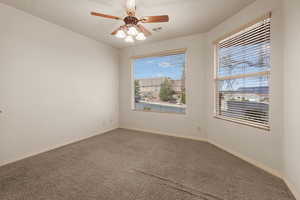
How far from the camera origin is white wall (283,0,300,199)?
4.95ft

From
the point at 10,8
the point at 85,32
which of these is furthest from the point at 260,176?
the point at 10,8

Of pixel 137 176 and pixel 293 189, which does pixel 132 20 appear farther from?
pixel 293 189

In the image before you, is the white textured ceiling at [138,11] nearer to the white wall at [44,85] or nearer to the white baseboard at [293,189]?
the white wall at [44,85]

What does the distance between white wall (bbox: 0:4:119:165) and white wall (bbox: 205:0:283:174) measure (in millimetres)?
3334

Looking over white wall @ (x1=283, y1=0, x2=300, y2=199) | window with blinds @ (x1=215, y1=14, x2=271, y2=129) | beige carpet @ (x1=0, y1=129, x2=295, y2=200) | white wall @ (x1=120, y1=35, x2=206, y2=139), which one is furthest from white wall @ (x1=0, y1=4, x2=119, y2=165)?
white wall @ (x1=283, y1=0, x2=300, y2=199)

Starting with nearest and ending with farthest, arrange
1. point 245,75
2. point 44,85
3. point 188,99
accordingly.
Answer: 1. point 245,75
2. point 44,85
3. point 188,99

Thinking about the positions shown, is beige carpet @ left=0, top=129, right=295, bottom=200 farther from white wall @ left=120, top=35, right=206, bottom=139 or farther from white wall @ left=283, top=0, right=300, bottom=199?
white wall @ left=120, top=35, right=206, bottom=139

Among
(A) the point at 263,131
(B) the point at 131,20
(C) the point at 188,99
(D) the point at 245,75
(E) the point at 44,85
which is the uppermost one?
(B) the point at 131,20

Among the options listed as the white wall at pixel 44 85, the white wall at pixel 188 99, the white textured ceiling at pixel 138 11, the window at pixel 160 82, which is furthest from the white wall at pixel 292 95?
the white wall at pixel 44 85

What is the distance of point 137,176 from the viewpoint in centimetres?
190

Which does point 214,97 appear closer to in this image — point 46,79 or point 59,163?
point 59,163

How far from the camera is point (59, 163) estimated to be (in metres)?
2.24

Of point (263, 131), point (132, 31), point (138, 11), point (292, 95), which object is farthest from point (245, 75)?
point (138, 11)

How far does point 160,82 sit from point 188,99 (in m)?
1.03
